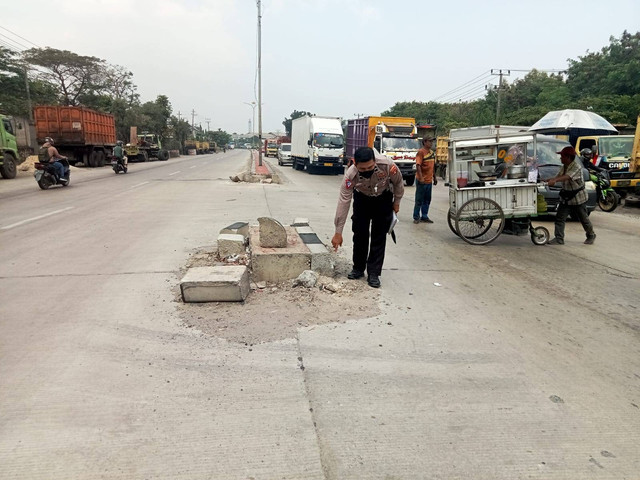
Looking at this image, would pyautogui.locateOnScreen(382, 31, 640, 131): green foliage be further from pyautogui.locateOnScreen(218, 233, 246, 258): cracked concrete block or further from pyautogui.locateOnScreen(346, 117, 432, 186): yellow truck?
pyautogui.locateOnScreen(218, 233, 246, 258): cracked concrete block

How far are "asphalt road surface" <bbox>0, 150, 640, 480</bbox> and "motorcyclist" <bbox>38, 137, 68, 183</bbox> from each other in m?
10.5

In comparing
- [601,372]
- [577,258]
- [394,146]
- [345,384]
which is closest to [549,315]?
[601,372]

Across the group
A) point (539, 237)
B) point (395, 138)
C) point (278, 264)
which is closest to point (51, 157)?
point (278, 264)

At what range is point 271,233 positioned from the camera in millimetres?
5336

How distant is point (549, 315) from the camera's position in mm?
4406

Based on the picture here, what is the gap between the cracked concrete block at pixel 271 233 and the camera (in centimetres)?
531

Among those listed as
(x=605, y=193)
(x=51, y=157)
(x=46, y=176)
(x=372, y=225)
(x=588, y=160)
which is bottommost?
(x=46, y=176)

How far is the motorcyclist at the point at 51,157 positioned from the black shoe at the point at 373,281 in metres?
13.6

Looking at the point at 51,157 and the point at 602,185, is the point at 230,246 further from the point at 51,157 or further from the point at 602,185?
the point at 51,157

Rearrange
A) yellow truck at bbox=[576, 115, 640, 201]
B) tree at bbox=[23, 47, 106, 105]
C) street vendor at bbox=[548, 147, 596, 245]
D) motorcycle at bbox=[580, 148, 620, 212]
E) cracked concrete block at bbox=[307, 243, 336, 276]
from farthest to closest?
tree at bbox=[23, 47, 106, 105]
yellow truck at bbox=[576, 115, 640, 201]
motorcycle at bbox=[580, 148, 620, 212]
street vendor at bbox=[548, 147, 596, 245]
cracked concrete block at bbox=[307, 243, 336, 276]

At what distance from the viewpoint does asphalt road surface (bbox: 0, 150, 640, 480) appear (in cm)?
235

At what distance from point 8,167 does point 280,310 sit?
2010cm

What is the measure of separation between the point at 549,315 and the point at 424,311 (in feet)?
3.96

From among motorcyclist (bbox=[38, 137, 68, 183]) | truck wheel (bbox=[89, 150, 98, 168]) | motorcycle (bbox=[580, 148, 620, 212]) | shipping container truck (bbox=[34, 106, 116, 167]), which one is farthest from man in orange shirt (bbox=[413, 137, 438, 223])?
truck wheel (bbox=[89, 150, 98, 168])
